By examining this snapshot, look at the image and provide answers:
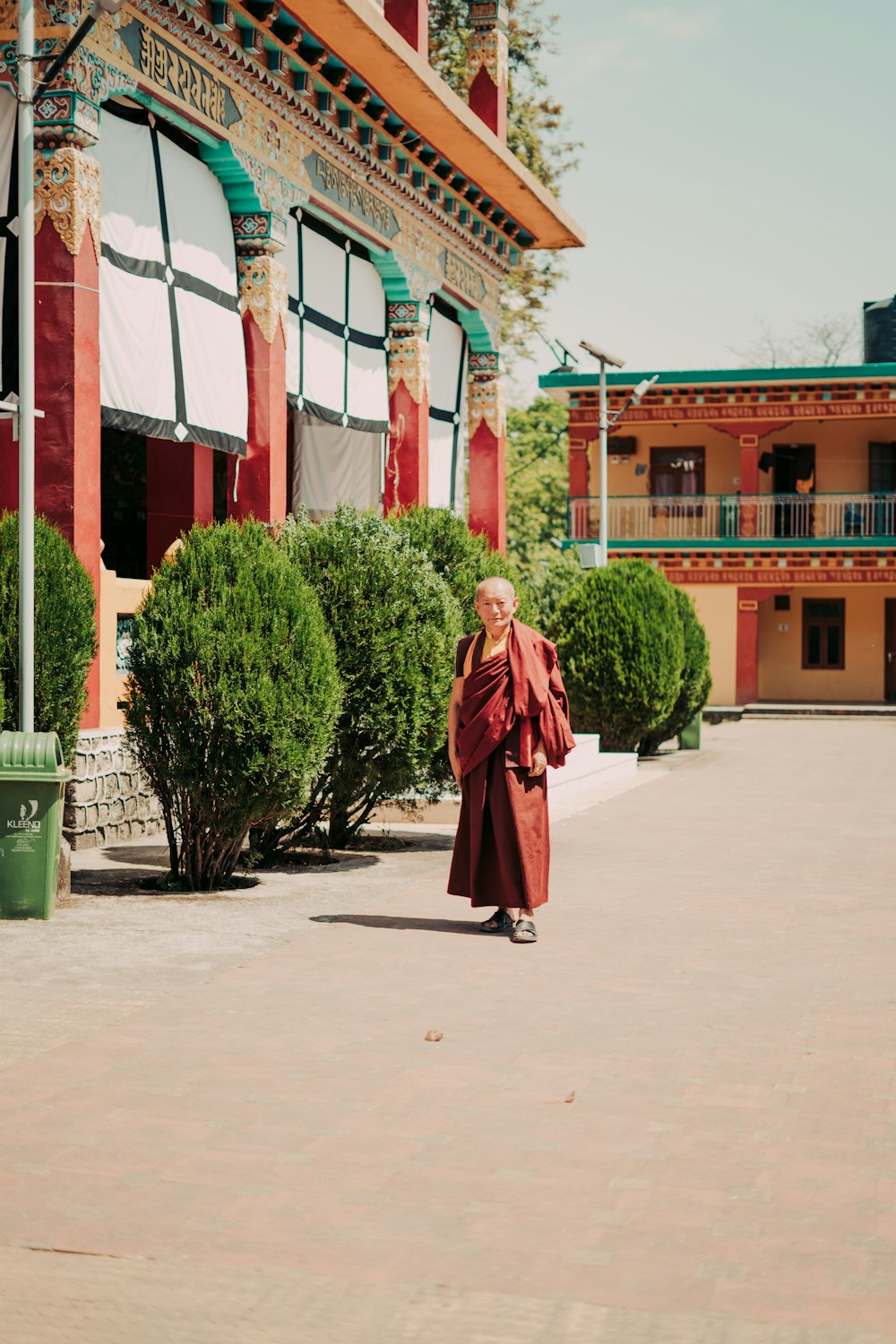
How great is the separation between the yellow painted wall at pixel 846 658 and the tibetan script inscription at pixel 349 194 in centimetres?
2262

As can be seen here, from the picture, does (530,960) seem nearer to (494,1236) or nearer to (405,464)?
(494,1236)

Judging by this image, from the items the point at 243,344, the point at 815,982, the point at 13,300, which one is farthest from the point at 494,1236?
the point at 243,344

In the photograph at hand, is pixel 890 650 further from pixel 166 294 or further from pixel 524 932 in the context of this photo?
pixel 524 932

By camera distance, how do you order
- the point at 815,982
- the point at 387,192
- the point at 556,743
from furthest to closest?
the point at 387,192 → the point at 556,743 → the point at 815,982

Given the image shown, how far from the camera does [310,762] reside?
9.80 m

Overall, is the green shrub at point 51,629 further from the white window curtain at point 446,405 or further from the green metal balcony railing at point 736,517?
the green metal balcony railing at point 736,517

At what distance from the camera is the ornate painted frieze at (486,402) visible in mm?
23359

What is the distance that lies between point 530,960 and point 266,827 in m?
3.39

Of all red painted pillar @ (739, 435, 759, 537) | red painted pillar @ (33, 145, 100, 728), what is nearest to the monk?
red painted pillar @ (33, 145, 100, 728)

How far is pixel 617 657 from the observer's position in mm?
20766

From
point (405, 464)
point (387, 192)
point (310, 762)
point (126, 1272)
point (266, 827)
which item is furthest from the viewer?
point (405, 464)

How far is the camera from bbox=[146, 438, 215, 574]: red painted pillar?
1858 cm

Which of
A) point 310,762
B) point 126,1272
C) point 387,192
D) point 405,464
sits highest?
point 387,192

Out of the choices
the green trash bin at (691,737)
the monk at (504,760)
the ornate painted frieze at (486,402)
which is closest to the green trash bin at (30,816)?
the monk at (504,760)
